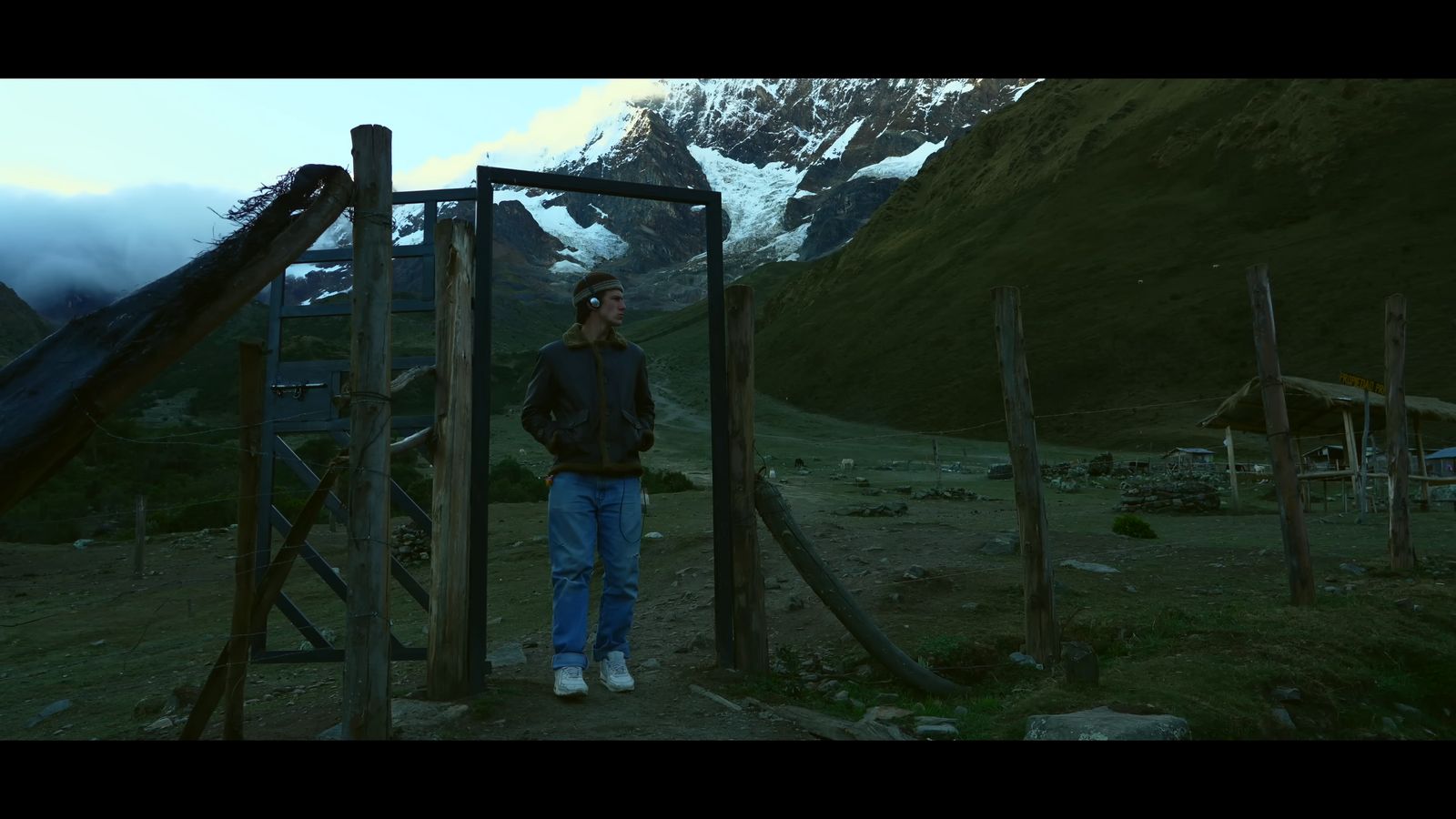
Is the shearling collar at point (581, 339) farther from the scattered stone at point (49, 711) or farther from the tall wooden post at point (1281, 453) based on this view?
the tall wooden post at point (1281, 453)

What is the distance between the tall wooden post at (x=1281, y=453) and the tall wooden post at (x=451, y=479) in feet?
18.7

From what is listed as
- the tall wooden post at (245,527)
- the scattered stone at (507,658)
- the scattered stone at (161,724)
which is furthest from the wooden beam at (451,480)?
the scattered stone at (161,724)

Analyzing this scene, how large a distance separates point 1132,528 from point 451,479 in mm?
10730

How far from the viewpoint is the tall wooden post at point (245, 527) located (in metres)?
4.69

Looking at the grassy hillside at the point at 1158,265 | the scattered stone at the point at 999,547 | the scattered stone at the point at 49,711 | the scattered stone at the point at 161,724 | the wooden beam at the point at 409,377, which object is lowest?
the scattered stone at the point at 49,711

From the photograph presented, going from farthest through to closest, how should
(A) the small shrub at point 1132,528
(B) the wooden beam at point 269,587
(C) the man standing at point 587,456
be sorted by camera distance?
1. (A) the small shrub at point 1132,528
2. (C) the man standing at point 587,456
3. (B) the wooden beam at point 269,587

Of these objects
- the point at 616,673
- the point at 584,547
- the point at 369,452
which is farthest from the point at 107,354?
the point at 616,673

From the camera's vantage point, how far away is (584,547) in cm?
484

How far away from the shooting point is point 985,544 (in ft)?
34.1

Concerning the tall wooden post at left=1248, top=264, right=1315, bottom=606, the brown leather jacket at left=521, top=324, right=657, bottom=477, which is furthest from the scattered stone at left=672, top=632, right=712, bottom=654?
the tall wooden post at left=1248, top=264, right=1315, bottom=606

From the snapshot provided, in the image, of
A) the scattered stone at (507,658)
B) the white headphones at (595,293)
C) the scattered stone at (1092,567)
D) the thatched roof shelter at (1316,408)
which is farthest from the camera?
the thatched roof shelter at (1316,408)

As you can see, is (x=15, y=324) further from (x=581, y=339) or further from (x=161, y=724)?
(x=581, y=339)

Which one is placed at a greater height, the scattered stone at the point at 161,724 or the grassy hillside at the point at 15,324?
the grassy hillside at the point at 15,324
